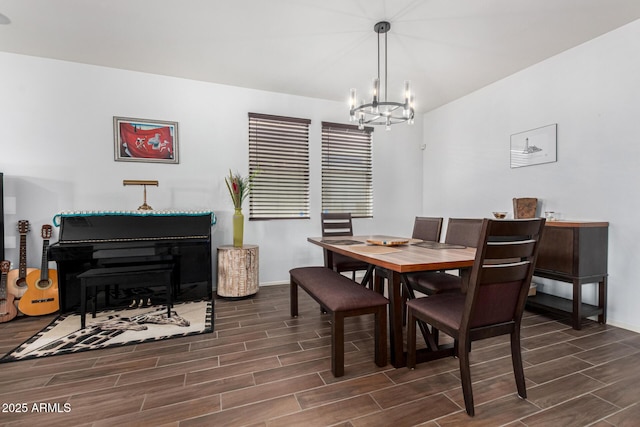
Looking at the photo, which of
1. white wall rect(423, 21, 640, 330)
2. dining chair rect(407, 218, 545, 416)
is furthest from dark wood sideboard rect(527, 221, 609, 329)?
dining chair rect(407, 218, 545, 416)

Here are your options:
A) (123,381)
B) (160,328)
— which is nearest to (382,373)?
(123,381)

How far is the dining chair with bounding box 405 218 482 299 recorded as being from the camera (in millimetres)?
2326

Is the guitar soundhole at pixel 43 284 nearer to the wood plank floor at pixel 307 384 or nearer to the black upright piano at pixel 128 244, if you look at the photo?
the black upright piano at pixel 128 244

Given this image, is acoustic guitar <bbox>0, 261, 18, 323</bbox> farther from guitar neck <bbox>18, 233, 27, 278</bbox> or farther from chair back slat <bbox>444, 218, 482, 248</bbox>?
chair back slat <bbox>444, 218, 482, 248</bbox>

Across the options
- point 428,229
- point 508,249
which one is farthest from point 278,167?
point 508,249

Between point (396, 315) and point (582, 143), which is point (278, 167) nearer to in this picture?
point (396, 315)

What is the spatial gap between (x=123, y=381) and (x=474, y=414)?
6.54 ft

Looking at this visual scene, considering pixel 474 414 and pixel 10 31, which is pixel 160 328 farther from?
pixel 10 31

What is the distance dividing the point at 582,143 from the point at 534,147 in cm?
46

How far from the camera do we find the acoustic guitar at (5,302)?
2707mm

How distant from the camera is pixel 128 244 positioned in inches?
116

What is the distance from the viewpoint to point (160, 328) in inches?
99.4

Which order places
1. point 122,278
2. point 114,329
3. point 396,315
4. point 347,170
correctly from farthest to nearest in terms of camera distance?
point 347,170
point 122,278
point 114,329
point 396,315

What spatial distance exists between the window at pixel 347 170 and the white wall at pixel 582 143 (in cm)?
152
